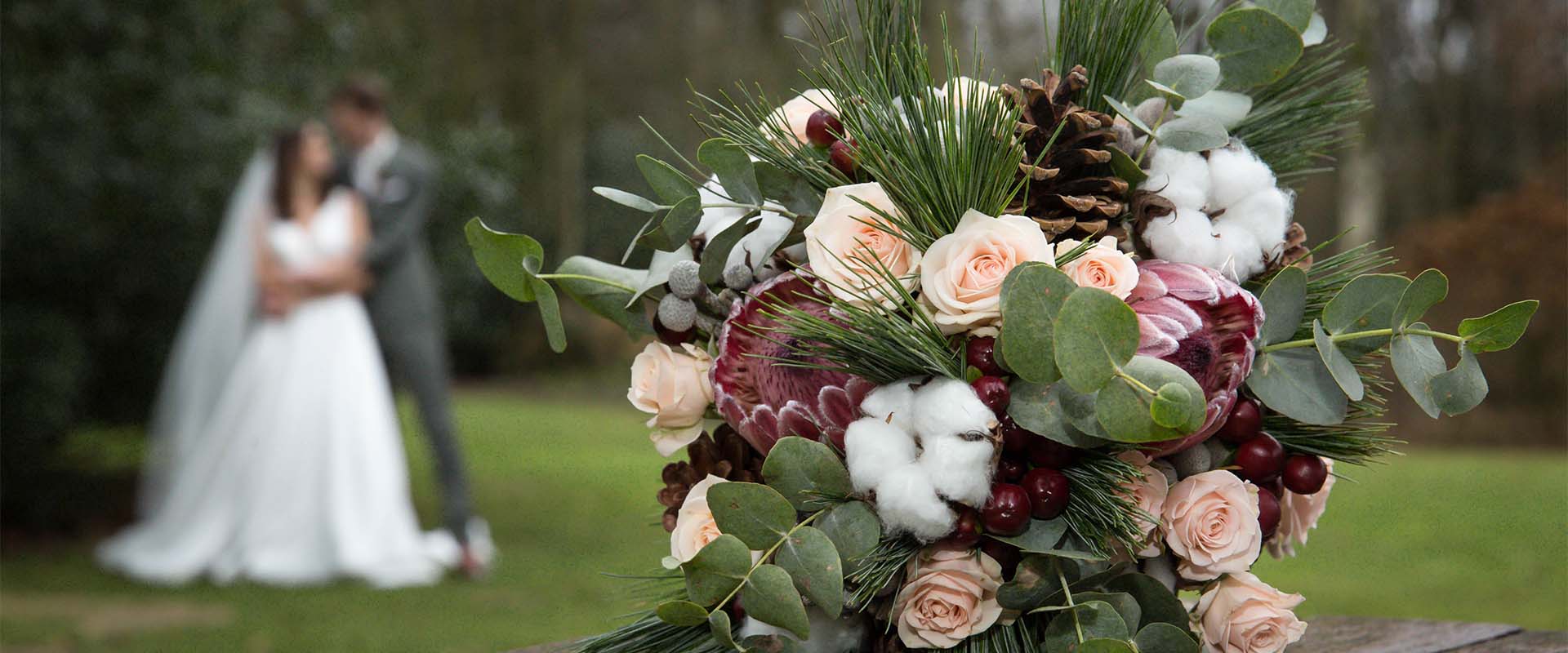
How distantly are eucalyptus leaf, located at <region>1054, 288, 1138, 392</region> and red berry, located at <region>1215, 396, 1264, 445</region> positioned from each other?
235mm

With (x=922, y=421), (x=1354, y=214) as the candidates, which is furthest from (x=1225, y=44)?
(x=1354, y=214)

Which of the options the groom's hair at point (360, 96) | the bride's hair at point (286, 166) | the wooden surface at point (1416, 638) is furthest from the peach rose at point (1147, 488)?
the bride's hair at point (286, 166)

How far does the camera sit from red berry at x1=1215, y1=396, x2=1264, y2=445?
1.04 meters

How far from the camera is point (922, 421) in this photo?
947 millimetres

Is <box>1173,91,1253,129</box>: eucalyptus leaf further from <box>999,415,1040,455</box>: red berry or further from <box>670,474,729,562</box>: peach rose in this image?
<box>670,474,729,562</box>: peach rose

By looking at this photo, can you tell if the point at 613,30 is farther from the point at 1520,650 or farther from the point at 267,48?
the point at 1520,650

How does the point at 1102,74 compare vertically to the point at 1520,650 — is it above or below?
above

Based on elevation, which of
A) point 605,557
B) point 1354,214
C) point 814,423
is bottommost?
point 605,557

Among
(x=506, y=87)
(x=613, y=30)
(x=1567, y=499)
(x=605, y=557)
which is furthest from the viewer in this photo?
(x=613, y=30)

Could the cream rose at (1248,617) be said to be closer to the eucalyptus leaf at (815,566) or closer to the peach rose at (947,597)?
the peach rose at (947,597)

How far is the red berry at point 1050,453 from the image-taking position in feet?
3.24

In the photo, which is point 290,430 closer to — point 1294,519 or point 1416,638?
point 1416,638

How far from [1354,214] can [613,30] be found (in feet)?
31.6

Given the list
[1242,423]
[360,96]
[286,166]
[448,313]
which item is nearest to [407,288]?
[286,166]
